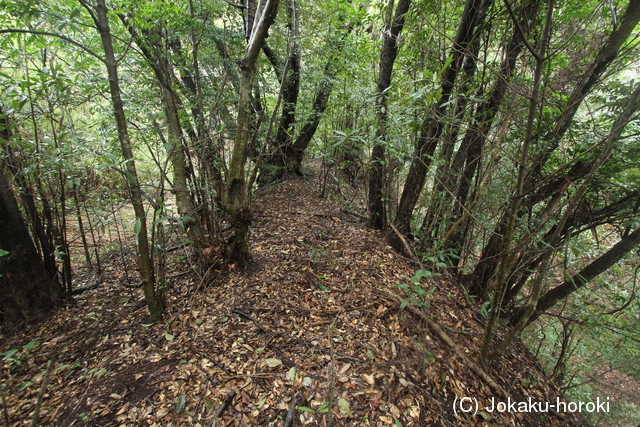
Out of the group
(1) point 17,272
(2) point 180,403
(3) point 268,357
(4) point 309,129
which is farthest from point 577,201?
(4) point 309,129

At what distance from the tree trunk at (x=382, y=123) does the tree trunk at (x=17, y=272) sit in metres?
3.90

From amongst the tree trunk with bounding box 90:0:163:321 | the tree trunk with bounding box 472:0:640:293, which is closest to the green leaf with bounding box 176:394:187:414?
the tree trunk with bounding box 90:0:163:321

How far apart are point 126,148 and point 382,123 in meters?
2.84

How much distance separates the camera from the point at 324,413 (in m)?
1.94

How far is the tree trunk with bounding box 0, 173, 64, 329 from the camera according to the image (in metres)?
2.56

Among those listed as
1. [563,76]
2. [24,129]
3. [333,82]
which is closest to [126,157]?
[24,129]

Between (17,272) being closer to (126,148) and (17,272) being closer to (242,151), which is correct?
(126,148)

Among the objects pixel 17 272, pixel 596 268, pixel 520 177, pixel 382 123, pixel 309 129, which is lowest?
pixel 596 268

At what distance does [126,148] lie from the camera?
2.08 meters

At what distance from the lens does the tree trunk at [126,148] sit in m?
1.92

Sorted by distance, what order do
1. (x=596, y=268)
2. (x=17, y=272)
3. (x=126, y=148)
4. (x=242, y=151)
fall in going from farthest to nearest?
(x=596, y=268) < (x=242, y=151) < (x=17, y=272) < (x=126, y=148)

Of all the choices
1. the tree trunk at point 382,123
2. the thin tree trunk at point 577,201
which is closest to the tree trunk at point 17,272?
the tree trunk at point 382,123

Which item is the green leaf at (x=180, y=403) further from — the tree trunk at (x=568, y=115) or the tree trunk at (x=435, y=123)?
the tree trunk at (x=435, y=123)

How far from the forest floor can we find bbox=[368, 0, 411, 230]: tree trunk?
1.32 metres
